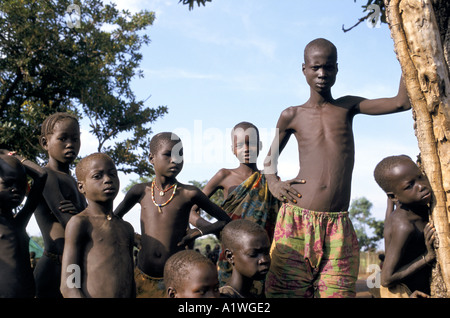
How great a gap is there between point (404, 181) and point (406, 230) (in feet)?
1.11

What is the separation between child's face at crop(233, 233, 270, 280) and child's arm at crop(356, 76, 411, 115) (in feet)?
3.88

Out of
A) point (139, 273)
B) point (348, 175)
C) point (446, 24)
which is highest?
point (446, 24)

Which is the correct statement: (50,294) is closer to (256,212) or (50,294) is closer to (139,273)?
(139,273)

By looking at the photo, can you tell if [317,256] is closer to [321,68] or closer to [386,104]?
[386,104]

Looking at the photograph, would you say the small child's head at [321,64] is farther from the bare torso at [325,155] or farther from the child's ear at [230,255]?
the child's ear at [230,255]

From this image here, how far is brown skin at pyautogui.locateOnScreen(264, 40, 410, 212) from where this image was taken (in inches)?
134

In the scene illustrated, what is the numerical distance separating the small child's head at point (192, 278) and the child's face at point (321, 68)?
1525mm

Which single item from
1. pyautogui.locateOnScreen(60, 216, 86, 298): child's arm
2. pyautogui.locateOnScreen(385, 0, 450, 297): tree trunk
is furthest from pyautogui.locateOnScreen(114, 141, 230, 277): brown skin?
pyautogui.locateOnScreen(385, 0, 450, 297): tree trunk

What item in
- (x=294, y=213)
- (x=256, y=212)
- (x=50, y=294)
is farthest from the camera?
(x=256, y=212)

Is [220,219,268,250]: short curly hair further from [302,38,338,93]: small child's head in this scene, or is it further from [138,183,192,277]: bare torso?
[302,38,338,93]: small child's head

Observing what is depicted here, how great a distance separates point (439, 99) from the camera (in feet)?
10.1

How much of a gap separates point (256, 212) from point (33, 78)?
24.7 feet
